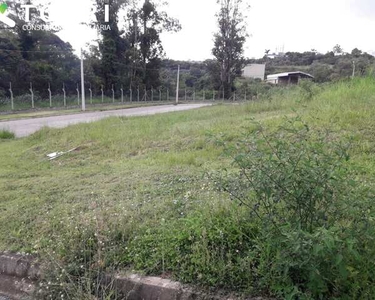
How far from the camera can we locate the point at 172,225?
96.1 inches

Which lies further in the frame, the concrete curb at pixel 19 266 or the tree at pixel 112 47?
the tree at pixel 112 47

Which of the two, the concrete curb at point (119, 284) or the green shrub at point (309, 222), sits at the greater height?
the green shrub at point (309, 222)

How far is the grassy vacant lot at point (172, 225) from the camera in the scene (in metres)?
1.66

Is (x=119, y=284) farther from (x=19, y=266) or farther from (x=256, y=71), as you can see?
(x=256, y=71)

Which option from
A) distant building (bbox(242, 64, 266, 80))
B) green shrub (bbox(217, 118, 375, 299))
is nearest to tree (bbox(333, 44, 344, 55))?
distant building (bbox(242, 64, 266, 80))

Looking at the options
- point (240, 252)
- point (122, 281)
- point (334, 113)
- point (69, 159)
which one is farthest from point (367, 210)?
point (69, 159)

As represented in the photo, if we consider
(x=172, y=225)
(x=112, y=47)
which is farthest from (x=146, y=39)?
(x=172, y=225)

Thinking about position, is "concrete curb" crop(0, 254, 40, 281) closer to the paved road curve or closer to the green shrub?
the green shrub

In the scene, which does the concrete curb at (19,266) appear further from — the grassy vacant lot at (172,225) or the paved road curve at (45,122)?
the paved road curve at (45,122)

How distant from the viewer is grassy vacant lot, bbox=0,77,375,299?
1659 millimetres

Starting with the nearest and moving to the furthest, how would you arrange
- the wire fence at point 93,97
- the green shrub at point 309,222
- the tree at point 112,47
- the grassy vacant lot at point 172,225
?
the green shrub at point 309,222 → the grassy vacant lot at point 172,225 → the wire fence at point 93,97 → the tree at point 112,47

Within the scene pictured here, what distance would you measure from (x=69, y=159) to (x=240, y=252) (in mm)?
4735

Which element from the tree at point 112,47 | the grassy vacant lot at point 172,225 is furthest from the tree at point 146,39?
the grassy vacant lot at point 172,225

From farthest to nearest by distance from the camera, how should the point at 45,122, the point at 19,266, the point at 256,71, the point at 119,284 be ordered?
1. the point at 256,71
2. the point at 45,122
3. the point at 19,266
4. the point at 119,284
